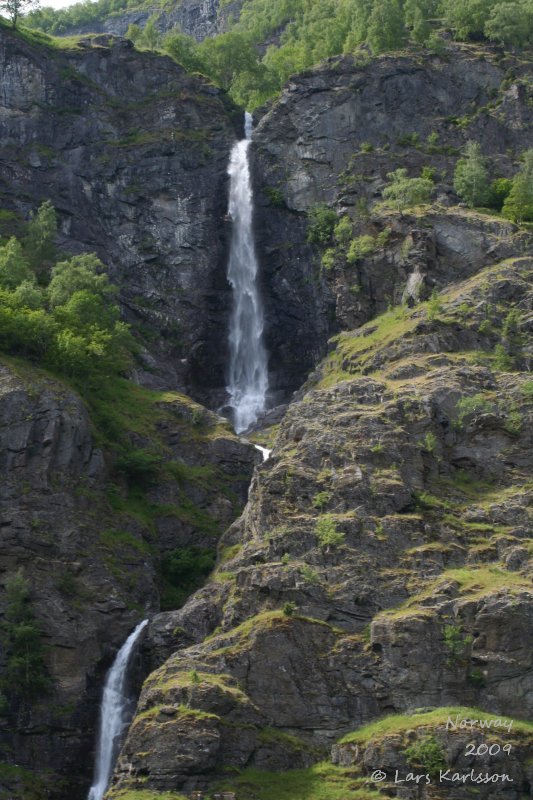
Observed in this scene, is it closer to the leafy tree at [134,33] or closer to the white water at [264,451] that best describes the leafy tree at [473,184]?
the white water at [264,451]

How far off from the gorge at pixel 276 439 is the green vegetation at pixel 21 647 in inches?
19.3

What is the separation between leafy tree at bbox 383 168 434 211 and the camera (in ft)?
319

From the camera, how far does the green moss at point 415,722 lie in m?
57.4

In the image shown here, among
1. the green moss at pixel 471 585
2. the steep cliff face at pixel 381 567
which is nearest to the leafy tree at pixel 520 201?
the steep cliff face at pixel 381 567

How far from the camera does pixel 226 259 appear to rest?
353 feet

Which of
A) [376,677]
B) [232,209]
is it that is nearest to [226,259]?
[232,209]

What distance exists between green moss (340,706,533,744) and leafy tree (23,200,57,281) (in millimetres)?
51452

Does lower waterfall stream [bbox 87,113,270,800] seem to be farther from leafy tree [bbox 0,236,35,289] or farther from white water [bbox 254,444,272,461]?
leafy tree [bbox 0,236,35,289]

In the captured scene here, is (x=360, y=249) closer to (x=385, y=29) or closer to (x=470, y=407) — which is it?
(x=470, y=407)

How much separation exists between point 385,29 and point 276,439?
184 ft

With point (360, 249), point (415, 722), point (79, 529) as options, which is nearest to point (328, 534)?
point (415, 722)

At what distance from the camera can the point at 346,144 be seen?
110m

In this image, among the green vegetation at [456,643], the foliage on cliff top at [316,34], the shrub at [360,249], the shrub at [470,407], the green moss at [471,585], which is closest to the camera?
the green vegetation at [456,643]

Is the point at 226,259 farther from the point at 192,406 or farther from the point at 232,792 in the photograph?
the point at 232,792
